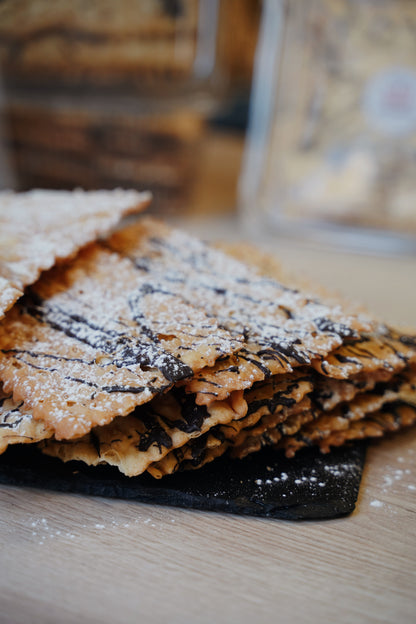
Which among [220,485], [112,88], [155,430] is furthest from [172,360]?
[112,88]

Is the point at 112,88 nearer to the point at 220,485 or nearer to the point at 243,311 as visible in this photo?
the point at 243,311

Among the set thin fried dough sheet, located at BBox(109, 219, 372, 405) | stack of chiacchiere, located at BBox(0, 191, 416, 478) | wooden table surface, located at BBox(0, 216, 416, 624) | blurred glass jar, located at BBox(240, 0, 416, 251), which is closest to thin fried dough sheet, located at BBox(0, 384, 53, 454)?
stack of chiacchiere, located at BBox(0, 191, 416, 478)

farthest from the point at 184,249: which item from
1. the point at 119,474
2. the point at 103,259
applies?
the point at 119,474

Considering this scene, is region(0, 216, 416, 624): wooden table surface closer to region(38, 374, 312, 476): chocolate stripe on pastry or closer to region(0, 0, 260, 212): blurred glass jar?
region(38, 374, 312, 476): chocolate stripe on pastry

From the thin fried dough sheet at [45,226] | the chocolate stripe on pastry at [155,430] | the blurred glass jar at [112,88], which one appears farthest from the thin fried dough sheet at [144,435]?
the blurred glass jar at [112,88]

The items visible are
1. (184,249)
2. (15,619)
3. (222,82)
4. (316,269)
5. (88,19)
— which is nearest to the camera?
(15,619)

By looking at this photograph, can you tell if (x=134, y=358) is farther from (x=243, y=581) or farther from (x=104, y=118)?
(x=104, y=118)

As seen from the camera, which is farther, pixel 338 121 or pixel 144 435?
pixel 338 121
